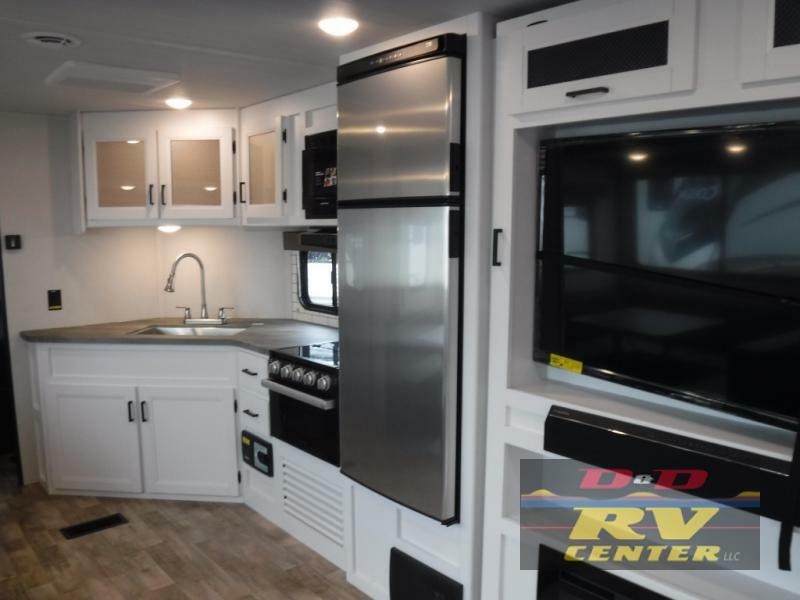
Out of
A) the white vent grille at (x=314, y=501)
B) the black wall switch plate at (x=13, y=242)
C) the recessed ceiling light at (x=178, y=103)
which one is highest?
the recessed ceiling light at (x=178, y=103)

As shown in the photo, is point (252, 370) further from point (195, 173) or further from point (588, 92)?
point (588, 92)

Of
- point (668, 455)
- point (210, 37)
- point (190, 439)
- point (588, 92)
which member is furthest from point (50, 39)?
point (668, 455)

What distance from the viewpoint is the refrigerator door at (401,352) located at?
2.13 m

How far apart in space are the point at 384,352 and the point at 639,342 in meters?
0.89

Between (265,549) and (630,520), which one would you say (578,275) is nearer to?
(630,520)

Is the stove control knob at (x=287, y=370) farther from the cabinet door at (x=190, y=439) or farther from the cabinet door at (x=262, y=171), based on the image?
the cabinet door at (x=262, y=171)

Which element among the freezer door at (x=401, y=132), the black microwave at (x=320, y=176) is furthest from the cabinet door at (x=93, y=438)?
the freezer door at (x=401, y=132)

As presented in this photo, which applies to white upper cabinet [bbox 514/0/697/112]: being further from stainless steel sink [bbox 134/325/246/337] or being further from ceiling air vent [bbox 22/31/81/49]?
stainless steel sink [bbox 134/325/246/337]

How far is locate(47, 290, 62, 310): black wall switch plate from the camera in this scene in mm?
3846

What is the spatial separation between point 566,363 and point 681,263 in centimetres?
52

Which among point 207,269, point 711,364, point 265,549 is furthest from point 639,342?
point 207,269

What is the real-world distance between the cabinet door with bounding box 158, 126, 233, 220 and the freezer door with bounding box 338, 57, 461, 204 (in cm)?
146

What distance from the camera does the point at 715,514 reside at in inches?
71.9

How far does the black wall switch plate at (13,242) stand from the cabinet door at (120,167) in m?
0.48
